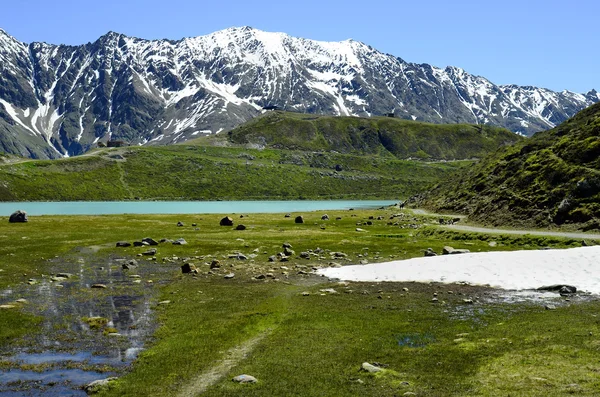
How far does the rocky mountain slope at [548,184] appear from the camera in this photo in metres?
65.6

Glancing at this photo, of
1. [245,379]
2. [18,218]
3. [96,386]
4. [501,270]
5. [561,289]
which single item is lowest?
[96,386]

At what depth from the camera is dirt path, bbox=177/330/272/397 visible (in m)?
15.5

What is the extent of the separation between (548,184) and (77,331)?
240 feet

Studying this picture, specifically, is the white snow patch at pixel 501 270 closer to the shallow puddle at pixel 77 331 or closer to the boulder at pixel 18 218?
the shallow puddle at pixel 77 331

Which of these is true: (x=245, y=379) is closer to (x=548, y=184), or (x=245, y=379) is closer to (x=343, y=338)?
(x=343, y=338)

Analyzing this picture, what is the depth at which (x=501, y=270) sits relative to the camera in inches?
1355

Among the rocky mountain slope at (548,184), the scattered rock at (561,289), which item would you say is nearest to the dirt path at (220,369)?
the scattered rock at (561,289)

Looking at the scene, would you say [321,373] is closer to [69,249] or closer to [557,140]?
[69,249]

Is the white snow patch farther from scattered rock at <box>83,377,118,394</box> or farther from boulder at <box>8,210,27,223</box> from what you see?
boulder at <box>8,210,27,223</box>

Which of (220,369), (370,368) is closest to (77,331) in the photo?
(220,369)

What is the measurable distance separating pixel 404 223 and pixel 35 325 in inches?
2912

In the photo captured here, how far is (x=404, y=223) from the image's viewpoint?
8981 cm

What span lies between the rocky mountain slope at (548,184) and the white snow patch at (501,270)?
1211 inches

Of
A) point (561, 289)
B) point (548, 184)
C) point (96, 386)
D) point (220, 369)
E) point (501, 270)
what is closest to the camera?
point (96, 386)
